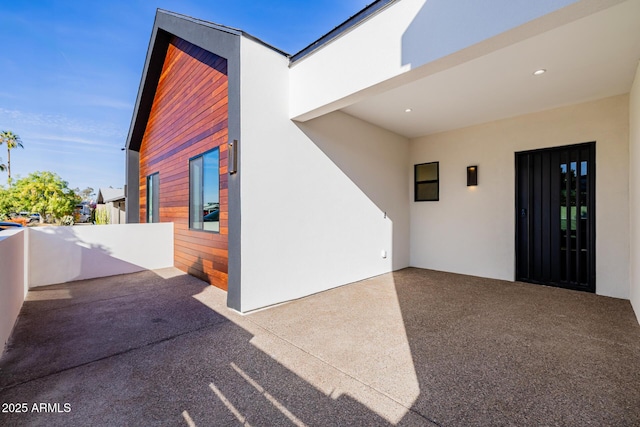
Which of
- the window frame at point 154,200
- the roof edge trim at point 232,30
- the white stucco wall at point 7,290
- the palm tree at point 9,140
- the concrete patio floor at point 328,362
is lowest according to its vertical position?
the concrete patio floor at point 328,362

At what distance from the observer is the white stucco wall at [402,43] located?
78.5 inches

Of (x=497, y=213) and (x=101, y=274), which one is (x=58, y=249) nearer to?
(x=101, y=274)

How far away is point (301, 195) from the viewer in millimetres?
3973

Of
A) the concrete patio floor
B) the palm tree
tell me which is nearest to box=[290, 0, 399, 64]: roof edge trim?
the concrete patio floor

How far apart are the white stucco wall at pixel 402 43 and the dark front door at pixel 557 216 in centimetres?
344

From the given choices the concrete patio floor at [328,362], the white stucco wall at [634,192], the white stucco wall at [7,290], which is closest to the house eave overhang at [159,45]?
the white stucco wall at [7,290]

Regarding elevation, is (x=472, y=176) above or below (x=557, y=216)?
above

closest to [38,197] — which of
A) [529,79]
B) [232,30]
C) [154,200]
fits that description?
[154,200]

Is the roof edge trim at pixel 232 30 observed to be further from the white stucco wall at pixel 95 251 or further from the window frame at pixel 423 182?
the white stucco wall at pixel 95 251

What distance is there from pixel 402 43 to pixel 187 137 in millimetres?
4329

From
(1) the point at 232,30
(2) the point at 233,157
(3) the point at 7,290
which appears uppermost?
(1) the point at 232,30

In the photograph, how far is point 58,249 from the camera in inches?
190

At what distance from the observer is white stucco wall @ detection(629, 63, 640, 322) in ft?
10.2

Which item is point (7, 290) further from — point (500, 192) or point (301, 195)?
point (500, 192)
